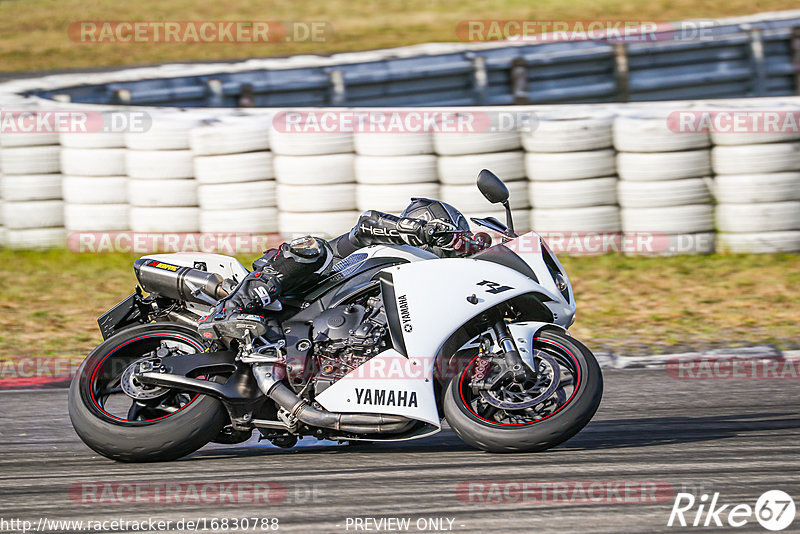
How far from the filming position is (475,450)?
5066mm

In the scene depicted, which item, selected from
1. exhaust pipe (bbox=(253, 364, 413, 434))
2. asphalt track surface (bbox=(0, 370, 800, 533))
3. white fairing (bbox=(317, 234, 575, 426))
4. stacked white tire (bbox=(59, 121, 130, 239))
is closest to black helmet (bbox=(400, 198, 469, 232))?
white fairing (bbox=(317, 234, 575, 426))

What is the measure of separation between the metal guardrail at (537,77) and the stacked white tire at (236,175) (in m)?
4.66

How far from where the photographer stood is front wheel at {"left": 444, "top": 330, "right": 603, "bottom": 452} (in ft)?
15.3

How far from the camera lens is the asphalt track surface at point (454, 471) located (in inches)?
167

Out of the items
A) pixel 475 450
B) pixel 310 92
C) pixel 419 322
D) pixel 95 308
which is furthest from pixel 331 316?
pixel 310 92

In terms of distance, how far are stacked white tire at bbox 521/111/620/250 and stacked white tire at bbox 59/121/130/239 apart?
12.0ft

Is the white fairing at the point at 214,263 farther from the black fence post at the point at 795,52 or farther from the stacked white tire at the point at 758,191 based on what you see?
the black fence post at the point at 795,52

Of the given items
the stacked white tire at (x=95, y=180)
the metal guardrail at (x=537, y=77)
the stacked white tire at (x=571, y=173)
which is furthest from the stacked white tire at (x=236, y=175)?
the metal guardrail at (x=537, y=77)

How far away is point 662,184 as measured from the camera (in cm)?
882

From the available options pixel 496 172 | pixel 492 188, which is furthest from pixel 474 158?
pixel 492 188

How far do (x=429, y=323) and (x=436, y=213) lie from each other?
1.77 feet

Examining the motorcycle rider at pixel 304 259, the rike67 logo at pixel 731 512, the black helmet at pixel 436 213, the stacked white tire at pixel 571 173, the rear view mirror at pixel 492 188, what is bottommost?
the rike67 logo at pixel 731 512

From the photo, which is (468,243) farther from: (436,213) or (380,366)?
(380,366)

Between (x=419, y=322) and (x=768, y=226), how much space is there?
16.6 feet
